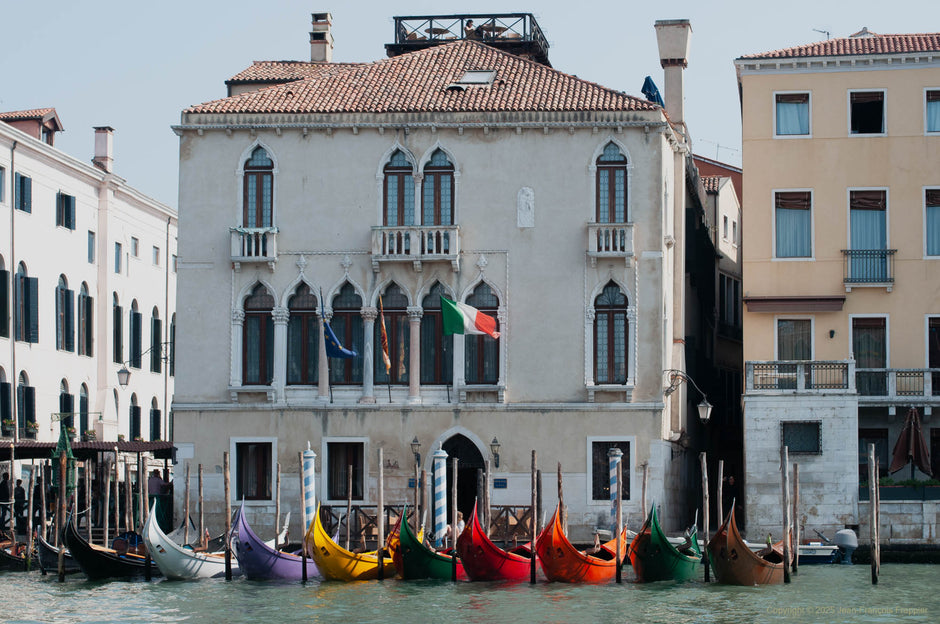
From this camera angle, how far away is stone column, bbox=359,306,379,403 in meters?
30.7

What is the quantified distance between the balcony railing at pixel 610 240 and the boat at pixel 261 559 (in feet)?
25.5

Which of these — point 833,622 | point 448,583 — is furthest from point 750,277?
point 833,622

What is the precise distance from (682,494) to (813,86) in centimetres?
846

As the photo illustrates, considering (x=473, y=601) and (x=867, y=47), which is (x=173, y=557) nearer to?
(x=473, y=601)

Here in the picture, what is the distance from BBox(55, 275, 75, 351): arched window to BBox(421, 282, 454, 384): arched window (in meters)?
12.6

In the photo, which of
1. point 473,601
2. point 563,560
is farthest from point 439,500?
point 473,601

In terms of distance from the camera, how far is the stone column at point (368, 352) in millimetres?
30703

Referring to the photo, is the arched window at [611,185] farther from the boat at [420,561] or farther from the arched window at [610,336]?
the boat at [420,561]

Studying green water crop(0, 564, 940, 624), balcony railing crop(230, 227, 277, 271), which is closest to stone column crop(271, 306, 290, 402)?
balcony railing crop(230, 227, 277, 271)

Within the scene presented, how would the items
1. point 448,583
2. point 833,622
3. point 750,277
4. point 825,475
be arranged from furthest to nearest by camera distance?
point 750,277
point 825,475
point 448,583
point 833,622

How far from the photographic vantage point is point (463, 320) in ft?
96.6

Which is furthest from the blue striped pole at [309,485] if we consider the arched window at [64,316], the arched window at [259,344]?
the arched window at [64,316]

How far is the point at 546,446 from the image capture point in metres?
30.3

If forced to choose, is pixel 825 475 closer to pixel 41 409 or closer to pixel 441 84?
pixel 441 84
